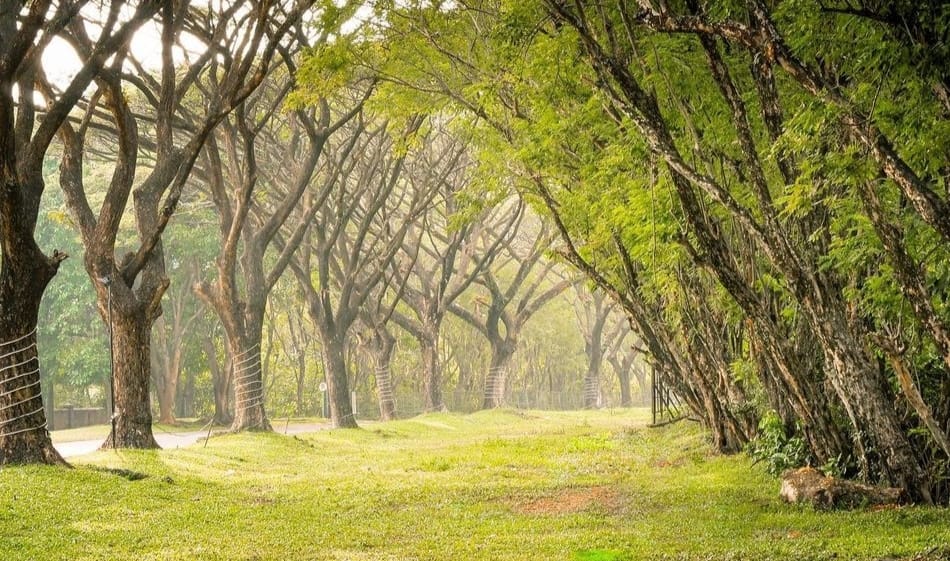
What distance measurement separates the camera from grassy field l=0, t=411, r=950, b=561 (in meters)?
8.42

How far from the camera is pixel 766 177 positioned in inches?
427

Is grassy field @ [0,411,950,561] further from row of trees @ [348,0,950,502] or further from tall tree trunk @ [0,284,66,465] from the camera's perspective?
row of trees @ [348,0,950,502]

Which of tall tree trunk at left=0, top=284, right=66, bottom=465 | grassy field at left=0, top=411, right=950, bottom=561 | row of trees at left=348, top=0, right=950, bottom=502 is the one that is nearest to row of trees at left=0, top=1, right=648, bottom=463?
tall tree trunk at left=0, top=284, right=66, bottom=465

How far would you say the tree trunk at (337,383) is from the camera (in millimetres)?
29344

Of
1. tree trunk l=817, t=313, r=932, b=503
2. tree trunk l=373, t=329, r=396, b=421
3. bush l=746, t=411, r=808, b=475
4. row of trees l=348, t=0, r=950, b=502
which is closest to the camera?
row of trees l=348, t=0, r=950, b=502

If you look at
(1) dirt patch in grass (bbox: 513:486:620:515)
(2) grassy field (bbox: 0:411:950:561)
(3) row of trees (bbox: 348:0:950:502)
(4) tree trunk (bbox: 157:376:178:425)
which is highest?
(3) row of trees (bbox: 348:0:950:502)

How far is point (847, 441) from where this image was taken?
1070 centimetres

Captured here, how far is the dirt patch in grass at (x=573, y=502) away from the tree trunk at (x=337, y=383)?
17.4 m

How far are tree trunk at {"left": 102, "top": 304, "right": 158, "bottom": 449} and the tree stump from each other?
11.0 m

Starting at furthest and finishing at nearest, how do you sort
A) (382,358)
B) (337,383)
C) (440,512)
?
(382,358) < (337,383) < (440,512)

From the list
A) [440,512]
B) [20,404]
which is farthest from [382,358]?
[440,512]

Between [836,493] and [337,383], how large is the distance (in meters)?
21.2

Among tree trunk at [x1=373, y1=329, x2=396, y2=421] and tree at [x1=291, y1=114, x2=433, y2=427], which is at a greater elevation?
tree at [x1=291, y1=114, x2=433, y2=427]

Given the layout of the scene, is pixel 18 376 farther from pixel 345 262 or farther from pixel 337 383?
pixel 345 262
